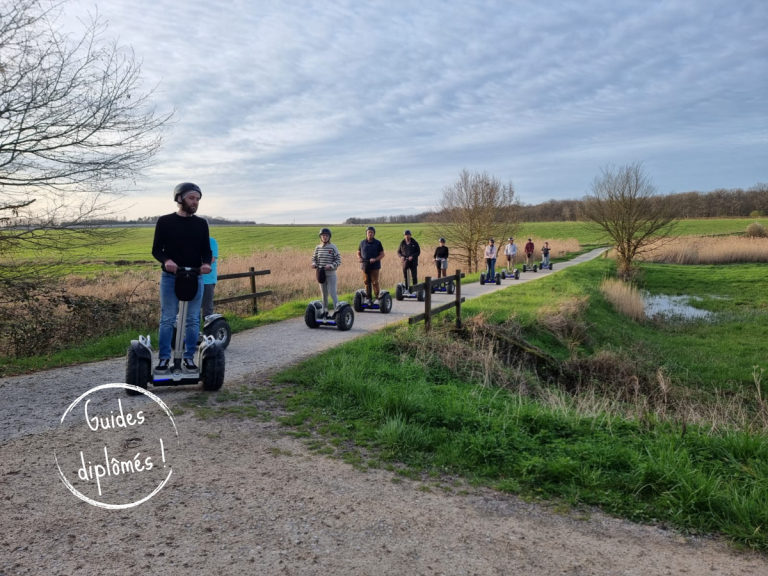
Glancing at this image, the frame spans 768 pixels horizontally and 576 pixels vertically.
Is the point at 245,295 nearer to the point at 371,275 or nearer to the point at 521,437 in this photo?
the point at 371,275

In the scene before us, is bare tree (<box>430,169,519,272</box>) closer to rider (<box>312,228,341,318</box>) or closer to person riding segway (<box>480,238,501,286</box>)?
person riding segway (<box>480,238,501,286</box>)

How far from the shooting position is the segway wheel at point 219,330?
8609 mm

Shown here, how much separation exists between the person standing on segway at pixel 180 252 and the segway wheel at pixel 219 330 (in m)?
2.55

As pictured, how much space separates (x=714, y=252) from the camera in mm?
40531

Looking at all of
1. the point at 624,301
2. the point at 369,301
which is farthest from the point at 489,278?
the point at 369,301

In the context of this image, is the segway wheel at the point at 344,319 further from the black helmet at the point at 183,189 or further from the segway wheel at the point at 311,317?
the black helmet at the point at 183,189

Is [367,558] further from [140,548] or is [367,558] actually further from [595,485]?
[595,485]

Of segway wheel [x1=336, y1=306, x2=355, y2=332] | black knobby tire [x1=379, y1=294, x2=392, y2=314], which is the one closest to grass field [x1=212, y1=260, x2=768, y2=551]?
segway wheel [x1=336, y1=306, x2=355, y2=332]

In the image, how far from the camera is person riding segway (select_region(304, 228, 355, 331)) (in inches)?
418

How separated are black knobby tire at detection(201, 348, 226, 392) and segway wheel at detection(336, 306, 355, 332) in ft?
15.6

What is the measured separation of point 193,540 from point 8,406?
4.13m

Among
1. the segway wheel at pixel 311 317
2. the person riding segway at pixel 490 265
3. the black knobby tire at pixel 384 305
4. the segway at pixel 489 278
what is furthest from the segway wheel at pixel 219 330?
the segway at pixel 489 278

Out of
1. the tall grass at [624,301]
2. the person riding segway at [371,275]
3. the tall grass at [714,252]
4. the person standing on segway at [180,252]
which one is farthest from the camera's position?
the tall grass at [714,252]

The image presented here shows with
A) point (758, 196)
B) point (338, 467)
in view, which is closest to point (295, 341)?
point (338, 467)
